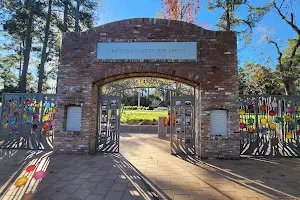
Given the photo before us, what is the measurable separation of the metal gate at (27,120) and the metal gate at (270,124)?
6729 mm

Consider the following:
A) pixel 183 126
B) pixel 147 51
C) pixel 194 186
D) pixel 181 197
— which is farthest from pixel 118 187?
pixel 147 51

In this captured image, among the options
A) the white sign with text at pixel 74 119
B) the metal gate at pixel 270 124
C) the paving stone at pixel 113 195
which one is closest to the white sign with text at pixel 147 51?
the white sign with text at pixel 74 119

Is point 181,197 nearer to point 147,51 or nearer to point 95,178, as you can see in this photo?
point 95,178

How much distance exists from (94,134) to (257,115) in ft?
18.4

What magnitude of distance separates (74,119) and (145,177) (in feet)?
11.3

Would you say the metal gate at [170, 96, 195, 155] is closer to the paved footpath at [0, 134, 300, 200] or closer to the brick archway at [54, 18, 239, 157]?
the brick archway at [54, 18, 239, 157]

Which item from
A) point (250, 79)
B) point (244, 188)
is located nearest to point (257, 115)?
point (244, 188)

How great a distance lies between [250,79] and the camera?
13859mm

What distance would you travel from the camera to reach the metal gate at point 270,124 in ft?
20.5

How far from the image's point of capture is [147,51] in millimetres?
6215

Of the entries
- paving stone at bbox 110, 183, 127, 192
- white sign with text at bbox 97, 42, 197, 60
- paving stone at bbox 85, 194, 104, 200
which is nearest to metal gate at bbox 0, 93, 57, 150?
white sign with text at bbox 97, 42, 197, 60

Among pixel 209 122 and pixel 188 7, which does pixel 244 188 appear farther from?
pixel 188 7

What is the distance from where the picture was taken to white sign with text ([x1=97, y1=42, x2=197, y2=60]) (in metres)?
6.14

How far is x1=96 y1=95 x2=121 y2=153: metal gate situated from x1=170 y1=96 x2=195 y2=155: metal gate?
6.68ft
